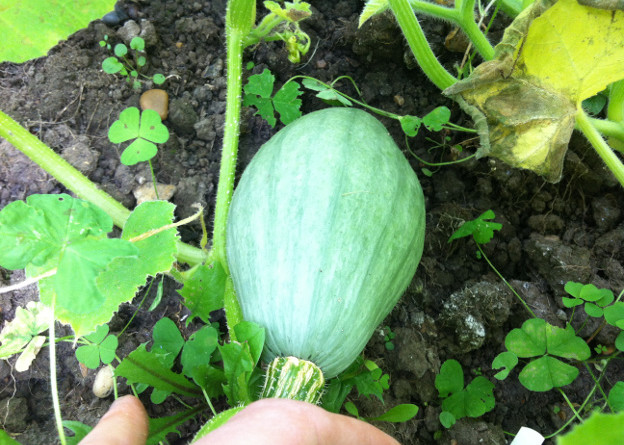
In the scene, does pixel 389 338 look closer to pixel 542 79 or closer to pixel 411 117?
pixel 411 117

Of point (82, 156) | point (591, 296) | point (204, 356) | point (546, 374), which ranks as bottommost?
point (546, 374)

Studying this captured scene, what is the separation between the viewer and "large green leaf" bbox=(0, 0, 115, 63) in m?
1.53

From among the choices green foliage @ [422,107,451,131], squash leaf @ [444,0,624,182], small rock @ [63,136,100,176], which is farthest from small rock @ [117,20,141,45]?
squash leaf @ [444,0,624,182]

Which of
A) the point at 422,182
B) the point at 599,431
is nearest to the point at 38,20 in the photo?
the point at 422,182

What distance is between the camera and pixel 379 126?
174cm

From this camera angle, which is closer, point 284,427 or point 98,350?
point 284,427

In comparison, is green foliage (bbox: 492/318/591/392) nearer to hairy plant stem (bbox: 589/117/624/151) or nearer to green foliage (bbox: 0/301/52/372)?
hairy plant stem (bbox: 589/117/624/151)

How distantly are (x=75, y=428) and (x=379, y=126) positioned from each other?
1.36 metres

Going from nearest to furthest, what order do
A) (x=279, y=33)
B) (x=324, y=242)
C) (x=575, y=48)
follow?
1. (x=324, y=242)
2. (x=575, y=48)
3. (x=279, y=33)

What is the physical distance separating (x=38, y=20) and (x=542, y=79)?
153cm

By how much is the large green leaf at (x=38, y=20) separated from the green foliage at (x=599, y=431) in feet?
5.24

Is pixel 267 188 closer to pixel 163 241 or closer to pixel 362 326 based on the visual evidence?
pixel 163 241

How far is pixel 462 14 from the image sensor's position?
1758 millimetres

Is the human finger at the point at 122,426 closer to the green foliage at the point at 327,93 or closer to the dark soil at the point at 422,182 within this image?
the dark soil at the point at 422,182
